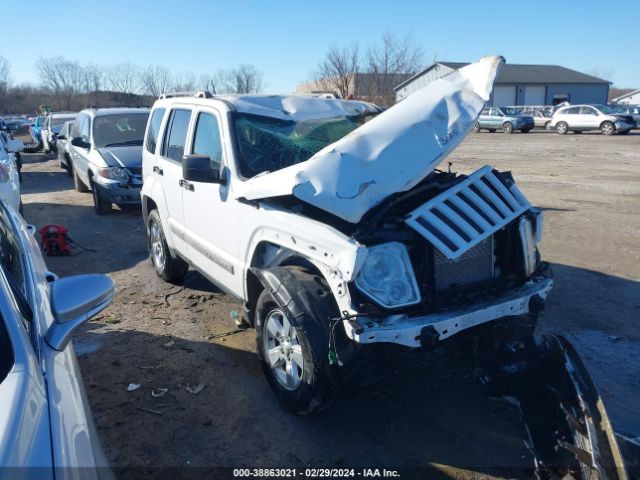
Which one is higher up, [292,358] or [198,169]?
[198,169]

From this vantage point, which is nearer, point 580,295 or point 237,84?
point 580,295

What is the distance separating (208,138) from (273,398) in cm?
230

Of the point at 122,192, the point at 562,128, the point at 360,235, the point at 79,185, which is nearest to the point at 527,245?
the point at 360,235

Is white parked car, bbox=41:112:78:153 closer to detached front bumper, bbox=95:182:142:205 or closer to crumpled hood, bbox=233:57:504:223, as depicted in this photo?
detached front bumper, bbox=95:182:142:205

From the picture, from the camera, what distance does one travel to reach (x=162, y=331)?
4949 millimetres

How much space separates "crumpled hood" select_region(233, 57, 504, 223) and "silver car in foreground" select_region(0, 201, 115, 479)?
4.51 ft

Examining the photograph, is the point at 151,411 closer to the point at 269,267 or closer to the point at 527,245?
the point at 269,267

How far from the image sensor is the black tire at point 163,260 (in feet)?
19.6

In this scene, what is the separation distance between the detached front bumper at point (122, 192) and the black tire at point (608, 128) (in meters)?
28.0

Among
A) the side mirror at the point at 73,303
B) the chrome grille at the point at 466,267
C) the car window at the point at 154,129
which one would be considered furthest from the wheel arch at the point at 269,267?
the car window at the point at 154,129

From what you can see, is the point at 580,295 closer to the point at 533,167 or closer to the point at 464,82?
the point at 464,82

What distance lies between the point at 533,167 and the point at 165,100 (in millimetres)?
12931

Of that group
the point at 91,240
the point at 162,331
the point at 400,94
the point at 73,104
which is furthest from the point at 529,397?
the point at 73,104

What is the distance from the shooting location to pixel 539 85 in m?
57.1
